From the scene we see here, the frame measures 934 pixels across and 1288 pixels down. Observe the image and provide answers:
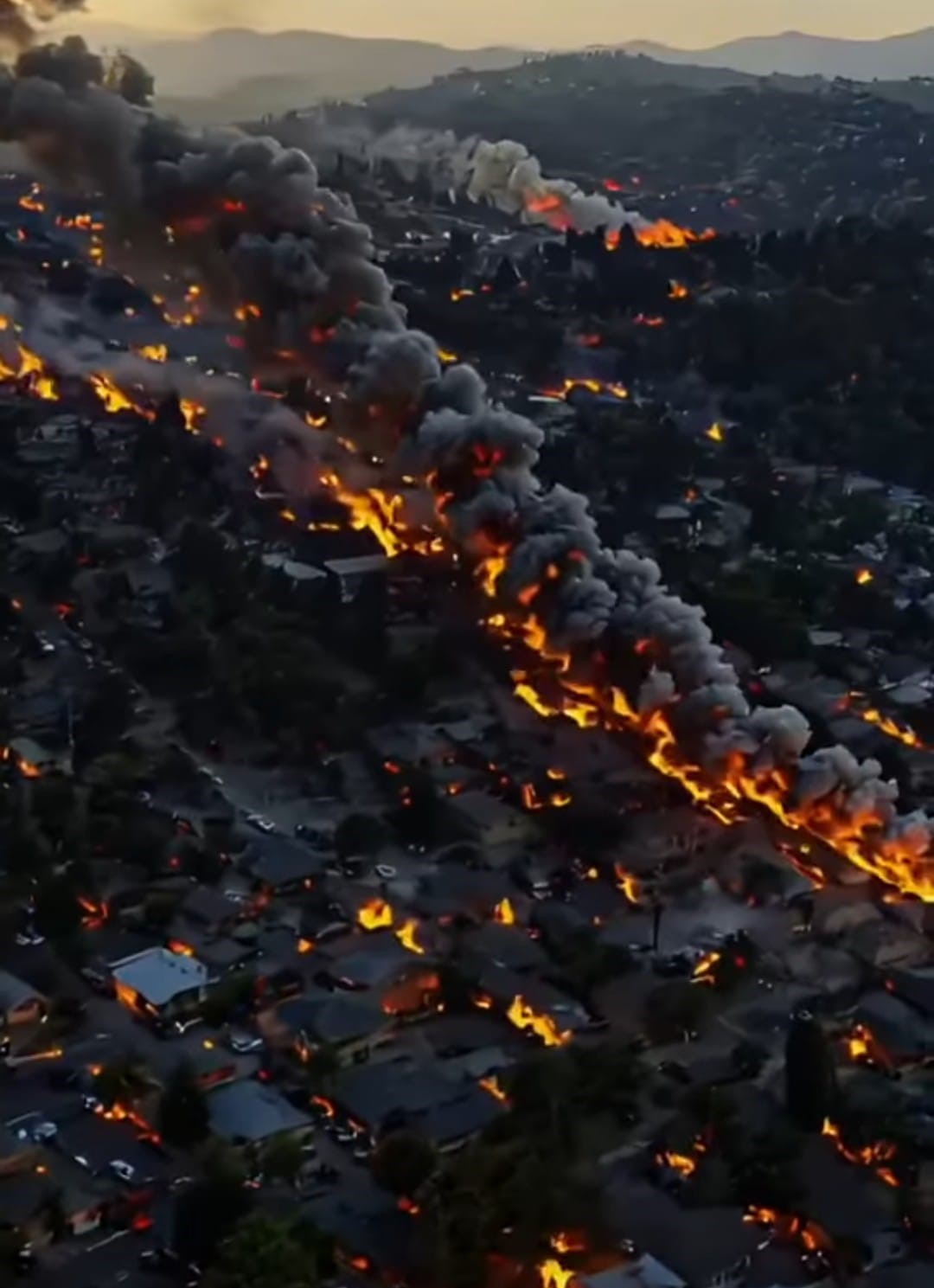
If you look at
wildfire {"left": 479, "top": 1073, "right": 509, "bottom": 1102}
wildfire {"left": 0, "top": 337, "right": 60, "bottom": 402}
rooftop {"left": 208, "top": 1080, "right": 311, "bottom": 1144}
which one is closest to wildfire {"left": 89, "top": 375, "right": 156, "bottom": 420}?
wildfire {"left": 0, "top": 337, "right": 60, "bottom": 402}

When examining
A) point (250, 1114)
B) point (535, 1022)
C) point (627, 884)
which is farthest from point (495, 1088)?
point (627, 884)

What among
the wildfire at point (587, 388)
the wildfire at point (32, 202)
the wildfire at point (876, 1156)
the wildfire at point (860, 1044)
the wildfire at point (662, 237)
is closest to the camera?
the wildfire at point (876, 1156)

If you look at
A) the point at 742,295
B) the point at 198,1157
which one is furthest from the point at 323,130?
the point at 198,1157

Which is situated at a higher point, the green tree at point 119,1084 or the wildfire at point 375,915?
the green tree at point 119,1084

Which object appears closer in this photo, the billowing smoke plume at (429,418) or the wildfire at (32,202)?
the billowing smoke plume at (429,418)

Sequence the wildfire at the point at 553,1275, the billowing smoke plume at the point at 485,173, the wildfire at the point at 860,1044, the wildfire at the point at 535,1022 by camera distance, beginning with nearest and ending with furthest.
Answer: the wildfire at the point at 553,1275 → the wildfire at the point at 860,1044 → the wildfire at the point at 535,1022 → the billowing smoke plume at the point at 485,173

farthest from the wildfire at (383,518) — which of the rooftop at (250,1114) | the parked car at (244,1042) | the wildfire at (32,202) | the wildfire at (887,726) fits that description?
the wildfire at (32,202)

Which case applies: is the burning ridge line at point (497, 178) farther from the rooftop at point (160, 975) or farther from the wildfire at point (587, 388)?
the rooftop at point (160, 975)

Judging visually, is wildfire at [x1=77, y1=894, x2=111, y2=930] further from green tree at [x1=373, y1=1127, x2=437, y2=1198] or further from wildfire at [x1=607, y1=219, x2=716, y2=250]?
wildfire at [x1=607, y1=219, x2=716, y2=250]

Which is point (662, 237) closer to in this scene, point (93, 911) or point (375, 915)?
point (375, 915)
